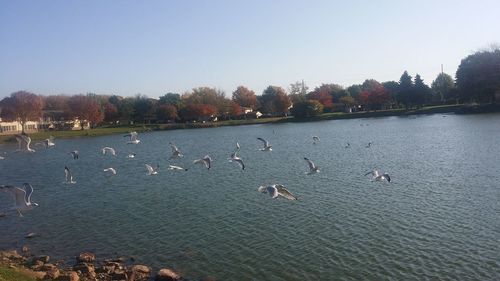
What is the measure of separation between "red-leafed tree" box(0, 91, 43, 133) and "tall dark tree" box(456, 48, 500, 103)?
102 meters

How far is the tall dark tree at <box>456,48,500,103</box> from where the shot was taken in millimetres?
102000

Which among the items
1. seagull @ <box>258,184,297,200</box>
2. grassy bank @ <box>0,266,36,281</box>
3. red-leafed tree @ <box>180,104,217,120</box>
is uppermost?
red-leafed tree @ <box>180,104,217,120</box>

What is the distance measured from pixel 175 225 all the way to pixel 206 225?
1599 millimetres

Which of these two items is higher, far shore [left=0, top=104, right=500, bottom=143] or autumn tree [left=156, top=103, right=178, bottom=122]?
autumn tree [left=156, top=103, right=178, bottom=122]

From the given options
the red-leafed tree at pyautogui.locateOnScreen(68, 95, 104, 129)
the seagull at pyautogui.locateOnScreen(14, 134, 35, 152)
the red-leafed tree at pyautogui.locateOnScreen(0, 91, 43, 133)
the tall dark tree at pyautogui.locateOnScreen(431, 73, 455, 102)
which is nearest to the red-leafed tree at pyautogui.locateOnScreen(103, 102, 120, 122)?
the red-leafed tree at pyautogui.locateOnScreen(68, 95, 104, 129)

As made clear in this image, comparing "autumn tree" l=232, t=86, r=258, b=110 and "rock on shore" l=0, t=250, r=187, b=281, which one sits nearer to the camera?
"rock on shore" l=0, t=250, r=187, b=281

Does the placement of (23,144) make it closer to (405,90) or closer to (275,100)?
(405,90)

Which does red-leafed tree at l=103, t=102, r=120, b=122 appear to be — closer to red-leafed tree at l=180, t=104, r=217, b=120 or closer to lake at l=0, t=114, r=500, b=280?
red-leafed tree at l=180, t=104, r=217, b=120

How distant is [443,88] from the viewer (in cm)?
13175

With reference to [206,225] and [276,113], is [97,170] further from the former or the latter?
[276,113]

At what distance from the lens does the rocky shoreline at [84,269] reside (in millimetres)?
16688

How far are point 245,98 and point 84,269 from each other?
141981 millimetres

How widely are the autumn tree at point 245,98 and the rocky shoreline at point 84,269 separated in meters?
139

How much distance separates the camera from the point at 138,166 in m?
45.7
